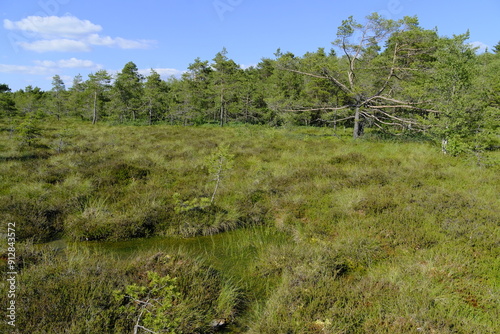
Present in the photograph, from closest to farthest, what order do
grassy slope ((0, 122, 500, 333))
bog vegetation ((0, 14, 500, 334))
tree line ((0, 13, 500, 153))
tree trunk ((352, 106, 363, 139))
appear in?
bog vegetation ((0, 14, 500, 334)) → grassy slope ((0, 122, 500, 333)) → tree line ((0, 13, 500, 153)) → tree trunk ((352, 106, 363, 139))

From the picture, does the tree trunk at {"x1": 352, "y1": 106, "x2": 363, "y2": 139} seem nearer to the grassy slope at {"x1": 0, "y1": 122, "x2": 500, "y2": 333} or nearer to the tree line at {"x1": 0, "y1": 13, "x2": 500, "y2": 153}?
the tree line at {"x1": 0, "y1": 13, "x2": 500, "y2": 153}

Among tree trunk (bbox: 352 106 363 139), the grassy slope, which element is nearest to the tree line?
tree trunk (bbox: 352 106 363 139)

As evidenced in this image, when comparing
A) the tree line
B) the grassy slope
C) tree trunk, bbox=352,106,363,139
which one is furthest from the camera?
tree trunk, bbox=352,106,363,139

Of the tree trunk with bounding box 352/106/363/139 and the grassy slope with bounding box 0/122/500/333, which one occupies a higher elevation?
the tree trunk with bounding box 352/106/363/139

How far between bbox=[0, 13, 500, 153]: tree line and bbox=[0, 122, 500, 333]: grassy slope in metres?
2.74

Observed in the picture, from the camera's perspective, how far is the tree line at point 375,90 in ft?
40.2

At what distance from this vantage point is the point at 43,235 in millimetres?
5734

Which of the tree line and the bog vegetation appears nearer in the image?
the bog vegetation

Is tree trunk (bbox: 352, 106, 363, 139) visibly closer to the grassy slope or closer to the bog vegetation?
the bog vegetation

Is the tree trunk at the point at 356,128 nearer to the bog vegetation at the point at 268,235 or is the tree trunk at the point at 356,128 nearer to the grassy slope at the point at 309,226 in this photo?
the bog vegetation at the point at 268,235

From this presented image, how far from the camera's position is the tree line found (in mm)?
12242

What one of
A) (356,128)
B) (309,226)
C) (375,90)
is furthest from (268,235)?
(375,90)

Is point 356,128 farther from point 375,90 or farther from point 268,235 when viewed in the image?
point 268,235

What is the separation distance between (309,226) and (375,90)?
59.1 feet
